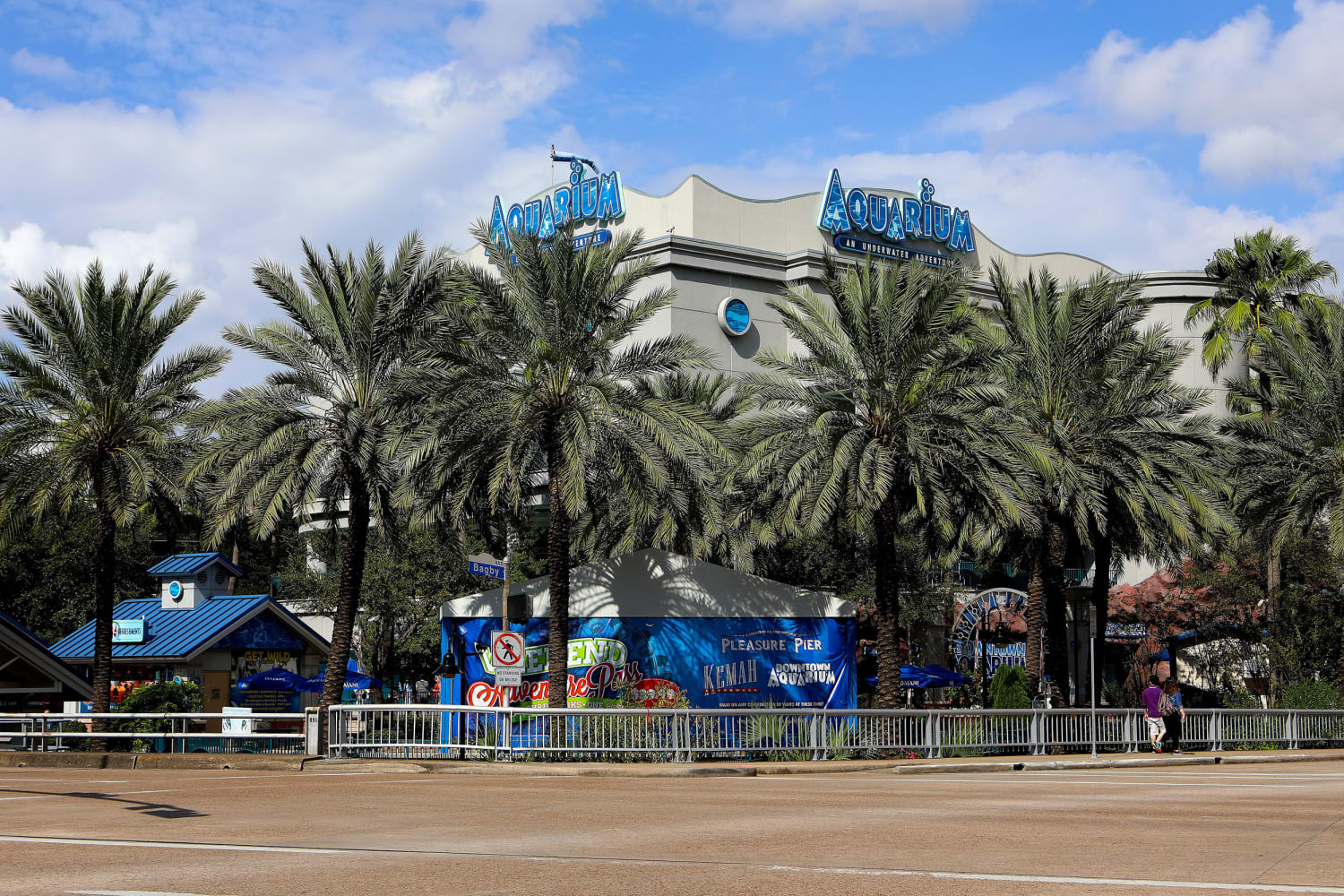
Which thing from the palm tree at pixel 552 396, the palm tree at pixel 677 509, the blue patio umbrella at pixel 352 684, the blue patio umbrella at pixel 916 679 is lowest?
the blue patio umbrella at pixel 352 684

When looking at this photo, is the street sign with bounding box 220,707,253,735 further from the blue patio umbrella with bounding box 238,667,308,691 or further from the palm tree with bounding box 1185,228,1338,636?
the palm tree with bounding box 1185,228,1338,636

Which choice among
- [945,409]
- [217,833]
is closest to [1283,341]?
[945,409]

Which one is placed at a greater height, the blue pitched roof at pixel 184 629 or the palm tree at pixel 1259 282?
the palm tree at pixel 1259 282

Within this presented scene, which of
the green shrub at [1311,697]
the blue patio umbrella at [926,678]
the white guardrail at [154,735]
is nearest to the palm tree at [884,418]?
the white guardrail at [154,735]

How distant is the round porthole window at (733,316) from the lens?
209ft

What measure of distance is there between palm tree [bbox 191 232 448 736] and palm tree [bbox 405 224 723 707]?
48.6 inches

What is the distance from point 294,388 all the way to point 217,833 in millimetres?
17714

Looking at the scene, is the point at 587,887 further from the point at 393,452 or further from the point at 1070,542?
the point at 1070,542

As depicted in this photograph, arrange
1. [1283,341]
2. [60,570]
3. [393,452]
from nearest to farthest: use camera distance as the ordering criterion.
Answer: [393,452] → [1283,341] → [60,570]

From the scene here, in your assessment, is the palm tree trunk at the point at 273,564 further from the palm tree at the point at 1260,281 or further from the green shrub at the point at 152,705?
the palm tree at the point at 1260,281

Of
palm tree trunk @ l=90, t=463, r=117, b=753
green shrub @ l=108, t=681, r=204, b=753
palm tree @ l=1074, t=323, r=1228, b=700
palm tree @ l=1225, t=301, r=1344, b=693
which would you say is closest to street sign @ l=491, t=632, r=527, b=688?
green shrub @ l=108, t=681, r=204, b=753

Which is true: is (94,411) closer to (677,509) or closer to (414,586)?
(677,509)

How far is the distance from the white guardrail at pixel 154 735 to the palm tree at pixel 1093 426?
1687cm

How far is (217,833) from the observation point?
10.9m
